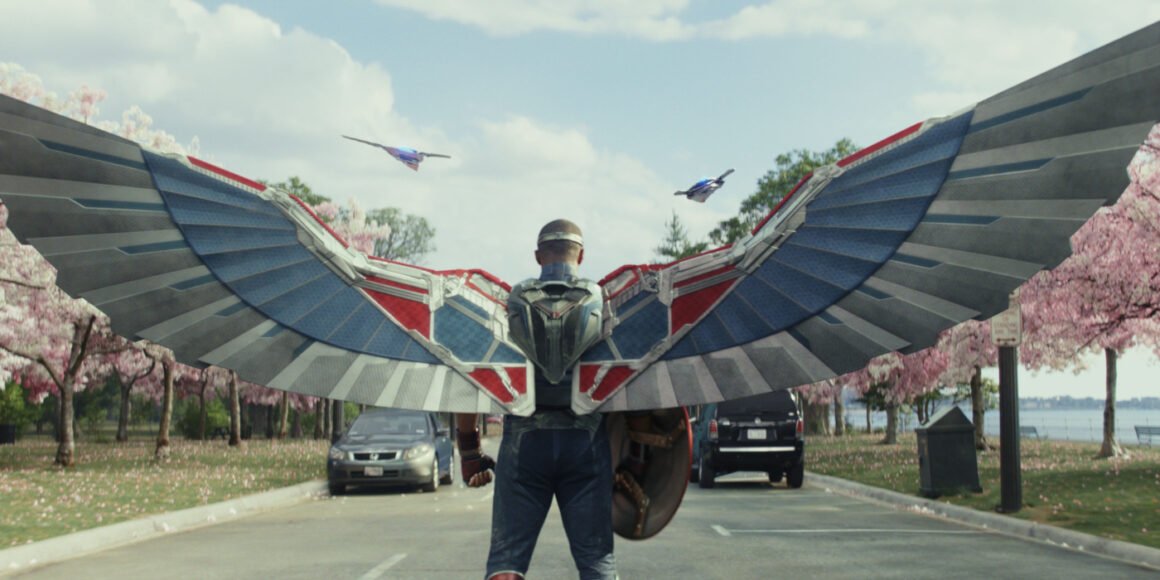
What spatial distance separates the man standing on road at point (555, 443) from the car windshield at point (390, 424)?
594 inches

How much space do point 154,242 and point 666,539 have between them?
7.90 m

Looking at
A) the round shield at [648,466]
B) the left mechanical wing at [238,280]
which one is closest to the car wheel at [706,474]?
the round shield at [648,466]

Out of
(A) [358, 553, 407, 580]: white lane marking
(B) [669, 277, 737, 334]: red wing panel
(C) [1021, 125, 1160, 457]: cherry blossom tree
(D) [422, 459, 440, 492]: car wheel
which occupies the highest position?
(C) [1021, 125, 1160, 457]: cherry blossom tree

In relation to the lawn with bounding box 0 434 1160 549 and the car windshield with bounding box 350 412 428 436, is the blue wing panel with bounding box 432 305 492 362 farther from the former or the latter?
the car windshield with bounding box 350 412 428 436

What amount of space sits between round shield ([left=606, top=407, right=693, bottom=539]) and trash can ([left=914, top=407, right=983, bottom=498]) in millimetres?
11248

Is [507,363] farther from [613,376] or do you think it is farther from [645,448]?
[645,448]

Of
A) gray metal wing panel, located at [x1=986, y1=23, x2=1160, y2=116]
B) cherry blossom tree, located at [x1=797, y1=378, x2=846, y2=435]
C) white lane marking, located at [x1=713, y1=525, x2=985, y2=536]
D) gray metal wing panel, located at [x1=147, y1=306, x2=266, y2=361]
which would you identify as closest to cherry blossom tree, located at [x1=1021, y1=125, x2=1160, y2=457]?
white lane marking, located at [x1=713, y1=525, x2=985, y2=536]

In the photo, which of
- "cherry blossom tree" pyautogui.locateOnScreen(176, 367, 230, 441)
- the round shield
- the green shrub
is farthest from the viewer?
the green shrub

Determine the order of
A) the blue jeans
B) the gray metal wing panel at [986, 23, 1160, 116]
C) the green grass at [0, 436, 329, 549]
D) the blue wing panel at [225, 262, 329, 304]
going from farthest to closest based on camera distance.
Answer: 1. the green grass at [0, 436, 329, 549]
2. the blue jeans
3. the blue wing panel at [225, 262, 329, 304]
4. the gray metal wing panel at [986, 23, 1160, 116]

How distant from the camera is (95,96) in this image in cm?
2216

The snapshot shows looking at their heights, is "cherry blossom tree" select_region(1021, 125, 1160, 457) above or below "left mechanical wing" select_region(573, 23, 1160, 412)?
above

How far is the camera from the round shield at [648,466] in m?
4.23

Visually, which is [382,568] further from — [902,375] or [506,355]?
[902,375]

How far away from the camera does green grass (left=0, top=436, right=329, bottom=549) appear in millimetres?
11637
